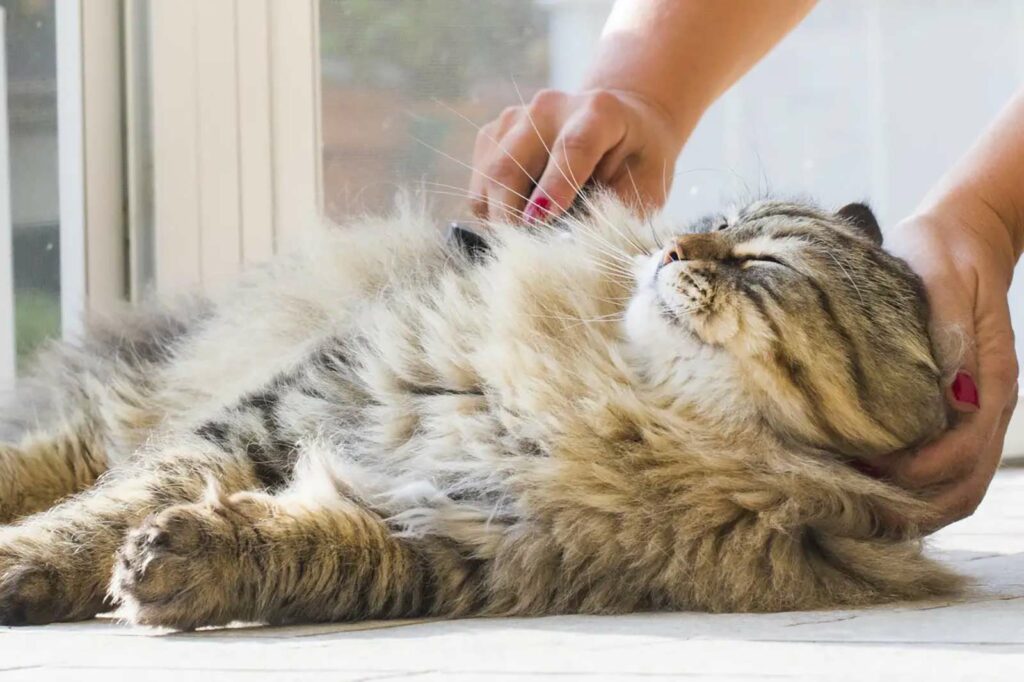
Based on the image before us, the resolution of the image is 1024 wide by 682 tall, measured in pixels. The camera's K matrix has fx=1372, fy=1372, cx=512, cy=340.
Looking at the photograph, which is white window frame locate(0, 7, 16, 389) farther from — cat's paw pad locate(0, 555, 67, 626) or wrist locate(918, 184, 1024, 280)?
wrist locate(918, 184, 1024, 280)

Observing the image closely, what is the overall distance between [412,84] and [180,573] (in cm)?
198

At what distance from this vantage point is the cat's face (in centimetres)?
157

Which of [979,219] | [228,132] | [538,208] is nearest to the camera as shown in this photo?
[979,219]

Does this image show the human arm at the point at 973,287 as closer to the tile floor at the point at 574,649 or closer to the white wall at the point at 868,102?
the tile floor at the point at 574,649

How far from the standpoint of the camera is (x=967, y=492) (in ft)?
5.32

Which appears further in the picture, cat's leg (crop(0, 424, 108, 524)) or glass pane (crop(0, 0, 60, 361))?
glass pane (crop(0, 0, 60, 361))

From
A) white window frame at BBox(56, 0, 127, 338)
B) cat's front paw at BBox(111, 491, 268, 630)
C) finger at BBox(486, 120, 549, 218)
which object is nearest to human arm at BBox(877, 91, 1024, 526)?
finger at BBox(486, 120, 549, 218)

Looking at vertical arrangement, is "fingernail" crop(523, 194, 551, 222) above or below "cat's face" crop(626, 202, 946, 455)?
above

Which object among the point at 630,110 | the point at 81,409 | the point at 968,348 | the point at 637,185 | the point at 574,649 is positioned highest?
the point at 630,110

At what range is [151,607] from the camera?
1.34m

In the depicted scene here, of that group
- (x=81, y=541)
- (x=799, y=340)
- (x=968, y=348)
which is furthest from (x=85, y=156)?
(x=968, y=348)

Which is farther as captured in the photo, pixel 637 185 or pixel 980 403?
pixel 637 185

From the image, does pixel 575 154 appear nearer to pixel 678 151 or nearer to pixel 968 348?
pixel 678 151

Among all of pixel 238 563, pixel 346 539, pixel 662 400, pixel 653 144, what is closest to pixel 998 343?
pixel 662 400
